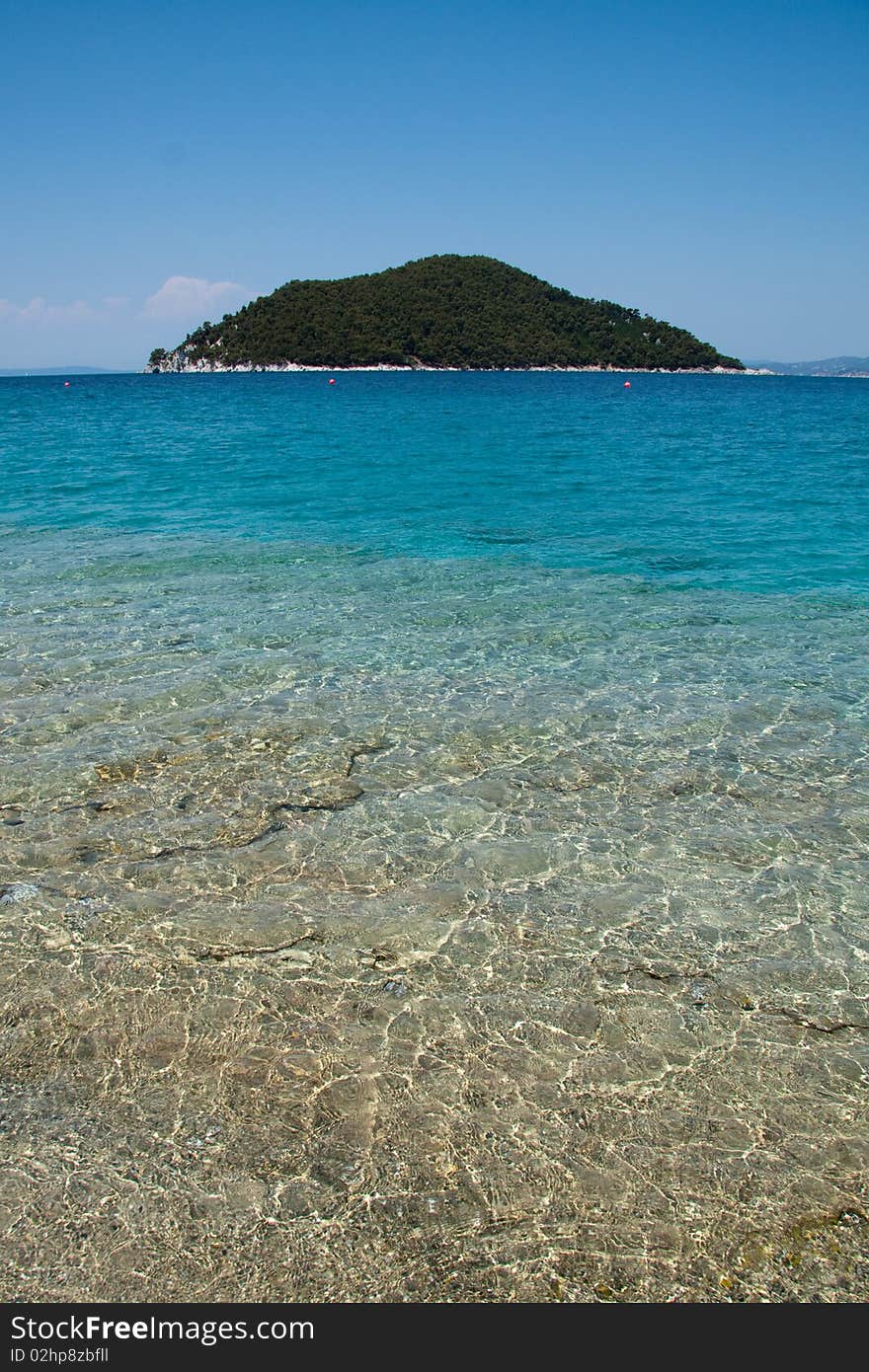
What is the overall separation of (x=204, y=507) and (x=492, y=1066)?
58.6ft

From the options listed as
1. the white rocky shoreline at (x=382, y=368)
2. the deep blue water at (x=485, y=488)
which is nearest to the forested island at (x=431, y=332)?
the white rocky shoreline at (x=382, y=368)

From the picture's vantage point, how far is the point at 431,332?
6363 inches

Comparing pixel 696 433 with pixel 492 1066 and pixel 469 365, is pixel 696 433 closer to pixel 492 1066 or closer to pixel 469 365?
pixel 492 1066

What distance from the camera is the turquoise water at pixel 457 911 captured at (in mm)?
3172

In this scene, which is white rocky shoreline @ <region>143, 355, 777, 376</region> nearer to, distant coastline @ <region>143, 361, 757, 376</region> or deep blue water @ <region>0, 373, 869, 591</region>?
distant coastline @ <region>143, 361, 757, 376</region>

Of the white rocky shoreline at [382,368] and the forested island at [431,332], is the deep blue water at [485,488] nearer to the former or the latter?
the white rocky shoreline at [382,368]

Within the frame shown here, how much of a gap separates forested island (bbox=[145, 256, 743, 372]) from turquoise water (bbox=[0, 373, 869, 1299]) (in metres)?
152

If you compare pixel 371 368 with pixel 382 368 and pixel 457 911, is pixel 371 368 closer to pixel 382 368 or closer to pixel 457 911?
pixel 382 368

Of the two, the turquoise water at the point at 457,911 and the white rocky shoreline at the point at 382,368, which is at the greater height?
the white rocky shoreline at the point at 382,368

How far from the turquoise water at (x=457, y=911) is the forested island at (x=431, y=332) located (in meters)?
152

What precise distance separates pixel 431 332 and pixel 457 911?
559 ft

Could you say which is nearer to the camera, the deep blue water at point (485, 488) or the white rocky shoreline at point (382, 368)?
the deep blue water at point (485, 488)
